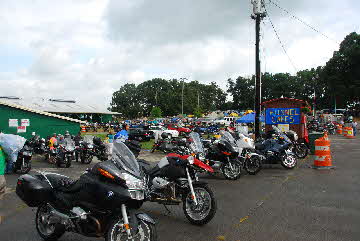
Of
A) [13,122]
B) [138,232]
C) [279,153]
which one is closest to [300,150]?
[279,153]

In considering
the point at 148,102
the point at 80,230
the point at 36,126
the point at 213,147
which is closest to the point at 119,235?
the point at 80,230

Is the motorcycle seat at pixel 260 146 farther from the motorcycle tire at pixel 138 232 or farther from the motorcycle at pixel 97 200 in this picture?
the motorcycle tire at pixel 138 232

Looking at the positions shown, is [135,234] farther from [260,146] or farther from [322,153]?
[322,153]

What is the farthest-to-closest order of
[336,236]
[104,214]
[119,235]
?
1. [336,236]
2. [104,214]
3. [119,235]

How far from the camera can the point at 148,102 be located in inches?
3939

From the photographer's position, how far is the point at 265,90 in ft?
299

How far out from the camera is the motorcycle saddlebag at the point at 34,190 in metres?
4.45

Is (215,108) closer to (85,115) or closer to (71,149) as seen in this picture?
(85,115)

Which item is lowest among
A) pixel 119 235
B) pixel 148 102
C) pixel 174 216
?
pixel 174 216

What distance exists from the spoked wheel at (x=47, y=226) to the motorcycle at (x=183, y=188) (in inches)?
58.7

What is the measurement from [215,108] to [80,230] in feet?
367

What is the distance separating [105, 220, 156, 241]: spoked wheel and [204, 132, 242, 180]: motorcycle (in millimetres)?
5822

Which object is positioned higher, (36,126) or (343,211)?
(36,126)

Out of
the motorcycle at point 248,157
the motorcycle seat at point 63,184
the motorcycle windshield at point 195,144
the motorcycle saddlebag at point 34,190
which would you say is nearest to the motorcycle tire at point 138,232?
the motorcycle seat at point 63,184
